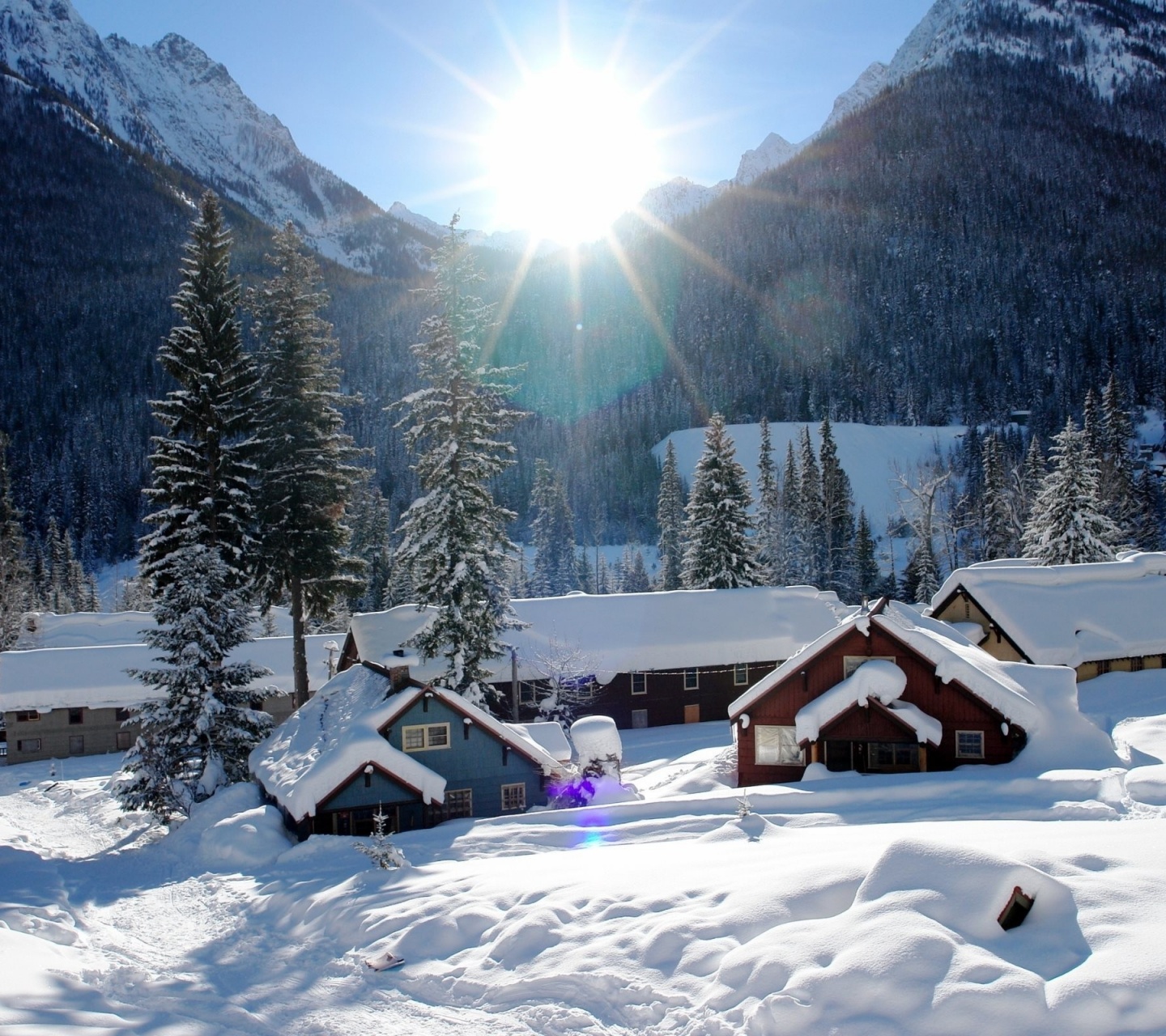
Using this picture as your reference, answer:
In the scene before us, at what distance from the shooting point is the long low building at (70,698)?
1565 inches

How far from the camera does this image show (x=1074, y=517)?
4388 cm

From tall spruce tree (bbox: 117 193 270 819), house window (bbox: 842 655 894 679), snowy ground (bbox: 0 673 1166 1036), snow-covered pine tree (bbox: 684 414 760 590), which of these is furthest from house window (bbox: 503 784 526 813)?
snow-covered pine tree (bbox: 684 414 760 590)

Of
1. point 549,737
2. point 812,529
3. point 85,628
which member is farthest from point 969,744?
point 85,628

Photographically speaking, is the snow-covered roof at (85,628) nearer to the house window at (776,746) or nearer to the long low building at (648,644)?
the long low building at (648,644)

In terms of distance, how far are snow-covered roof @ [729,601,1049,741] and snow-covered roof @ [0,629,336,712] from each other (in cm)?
2719

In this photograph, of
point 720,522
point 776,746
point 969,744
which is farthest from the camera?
point 720,522

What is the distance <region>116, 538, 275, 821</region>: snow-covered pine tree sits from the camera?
24.0 m

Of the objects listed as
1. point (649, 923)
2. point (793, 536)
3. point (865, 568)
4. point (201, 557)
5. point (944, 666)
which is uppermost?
point (793, 536)

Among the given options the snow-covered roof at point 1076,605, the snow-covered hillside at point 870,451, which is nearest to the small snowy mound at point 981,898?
the snow-covered roof at point 1076,605

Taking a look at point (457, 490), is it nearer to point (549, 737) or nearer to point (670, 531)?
point (549, 737)

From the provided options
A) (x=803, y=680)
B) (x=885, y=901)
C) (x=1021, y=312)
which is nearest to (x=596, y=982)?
(x=885, y=901)

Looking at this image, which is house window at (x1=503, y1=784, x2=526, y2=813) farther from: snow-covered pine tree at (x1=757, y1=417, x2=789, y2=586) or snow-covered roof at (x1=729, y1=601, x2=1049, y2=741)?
snow-covered pine tree at (x1=757, y1=417, x2=789, y2=586)

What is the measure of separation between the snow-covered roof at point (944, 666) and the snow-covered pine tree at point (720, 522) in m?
19.2

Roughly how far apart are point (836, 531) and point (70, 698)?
62.7m
